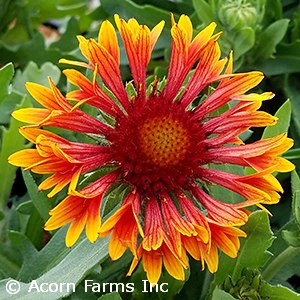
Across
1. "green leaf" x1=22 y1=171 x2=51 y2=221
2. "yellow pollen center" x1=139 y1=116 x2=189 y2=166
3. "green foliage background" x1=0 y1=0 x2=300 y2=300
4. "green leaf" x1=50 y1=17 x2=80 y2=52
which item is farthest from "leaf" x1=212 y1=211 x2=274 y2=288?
"green leaf" x1=50 y1=17 x2=80 y2=52

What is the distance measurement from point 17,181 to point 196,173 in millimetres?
554

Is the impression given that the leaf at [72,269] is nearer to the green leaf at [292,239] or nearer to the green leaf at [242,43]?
the green leaf at [292,239]

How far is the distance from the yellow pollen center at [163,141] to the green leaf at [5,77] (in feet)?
0.70

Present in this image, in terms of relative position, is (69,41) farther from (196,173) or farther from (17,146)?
(196,173)

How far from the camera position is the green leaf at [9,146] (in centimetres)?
97

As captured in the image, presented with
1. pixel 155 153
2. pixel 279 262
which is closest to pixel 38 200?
pixel 155 153

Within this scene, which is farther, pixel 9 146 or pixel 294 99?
pixel 294 99

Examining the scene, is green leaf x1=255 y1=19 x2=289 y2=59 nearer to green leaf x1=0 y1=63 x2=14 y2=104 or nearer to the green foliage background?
the green foliage background

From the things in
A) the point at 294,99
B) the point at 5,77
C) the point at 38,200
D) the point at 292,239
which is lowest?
the point at 294,99

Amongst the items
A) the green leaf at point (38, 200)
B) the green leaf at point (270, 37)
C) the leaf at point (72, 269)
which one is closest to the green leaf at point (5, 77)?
the green leaf at point (38, 200)

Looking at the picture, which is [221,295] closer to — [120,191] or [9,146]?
[120,191]

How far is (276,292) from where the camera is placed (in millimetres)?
813

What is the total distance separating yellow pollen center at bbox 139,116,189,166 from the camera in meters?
0.78

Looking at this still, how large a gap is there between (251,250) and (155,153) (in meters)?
0.17
